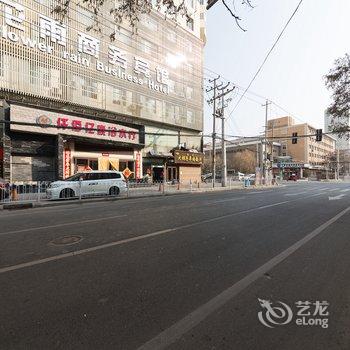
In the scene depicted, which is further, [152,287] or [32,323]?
[152,287]

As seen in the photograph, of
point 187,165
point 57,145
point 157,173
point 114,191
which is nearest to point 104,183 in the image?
point 114,191

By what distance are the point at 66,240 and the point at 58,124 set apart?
20620 mm

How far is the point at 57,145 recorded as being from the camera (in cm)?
2647

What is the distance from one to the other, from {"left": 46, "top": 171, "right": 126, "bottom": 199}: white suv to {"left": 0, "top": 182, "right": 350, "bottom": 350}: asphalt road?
10.5 m

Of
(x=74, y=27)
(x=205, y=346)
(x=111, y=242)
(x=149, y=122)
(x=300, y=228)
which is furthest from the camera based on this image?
(x=149, y=122)

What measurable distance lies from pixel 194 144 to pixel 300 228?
113 feet

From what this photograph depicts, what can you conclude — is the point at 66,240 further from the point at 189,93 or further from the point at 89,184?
the point at 189,93

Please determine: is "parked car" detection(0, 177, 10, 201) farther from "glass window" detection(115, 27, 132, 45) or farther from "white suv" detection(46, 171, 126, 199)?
"glass window" detection(115, 27, 132, 45)

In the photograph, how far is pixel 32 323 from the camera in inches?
137

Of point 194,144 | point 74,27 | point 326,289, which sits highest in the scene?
point 74,27

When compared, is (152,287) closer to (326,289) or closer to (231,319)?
(231,319)

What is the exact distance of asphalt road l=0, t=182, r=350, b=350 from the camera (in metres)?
3.27

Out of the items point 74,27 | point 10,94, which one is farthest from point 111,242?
point 74,27

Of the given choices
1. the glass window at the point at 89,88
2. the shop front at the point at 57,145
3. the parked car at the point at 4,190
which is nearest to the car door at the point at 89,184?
the shop front at the point at 57,145
